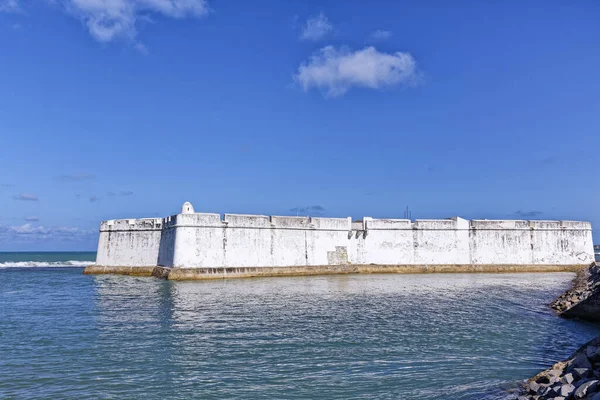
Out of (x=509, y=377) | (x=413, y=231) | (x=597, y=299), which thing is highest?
(x=413, y=231)

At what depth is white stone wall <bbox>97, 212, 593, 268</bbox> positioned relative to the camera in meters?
25.5

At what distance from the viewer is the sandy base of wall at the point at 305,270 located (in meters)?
24.3

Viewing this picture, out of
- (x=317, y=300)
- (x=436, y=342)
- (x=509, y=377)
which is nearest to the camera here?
(x=509, y=377)

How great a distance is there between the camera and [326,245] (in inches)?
1152

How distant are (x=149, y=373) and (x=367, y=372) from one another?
146 inches

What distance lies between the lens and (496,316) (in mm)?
13062

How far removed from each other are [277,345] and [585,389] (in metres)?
5.65

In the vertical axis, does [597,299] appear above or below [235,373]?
above

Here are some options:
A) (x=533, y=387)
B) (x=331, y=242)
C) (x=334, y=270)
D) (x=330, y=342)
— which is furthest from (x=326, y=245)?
(x=533, y=387)

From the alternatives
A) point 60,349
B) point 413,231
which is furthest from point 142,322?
point 413,231

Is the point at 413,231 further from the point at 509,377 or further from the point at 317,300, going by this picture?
the point at 509,377

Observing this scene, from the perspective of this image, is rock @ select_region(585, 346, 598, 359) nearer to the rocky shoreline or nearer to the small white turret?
the rocky shoreline

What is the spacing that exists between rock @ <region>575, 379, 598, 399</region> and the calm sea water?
160 centimetres

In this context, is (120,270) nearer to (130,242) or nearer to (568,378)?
(130,242)
